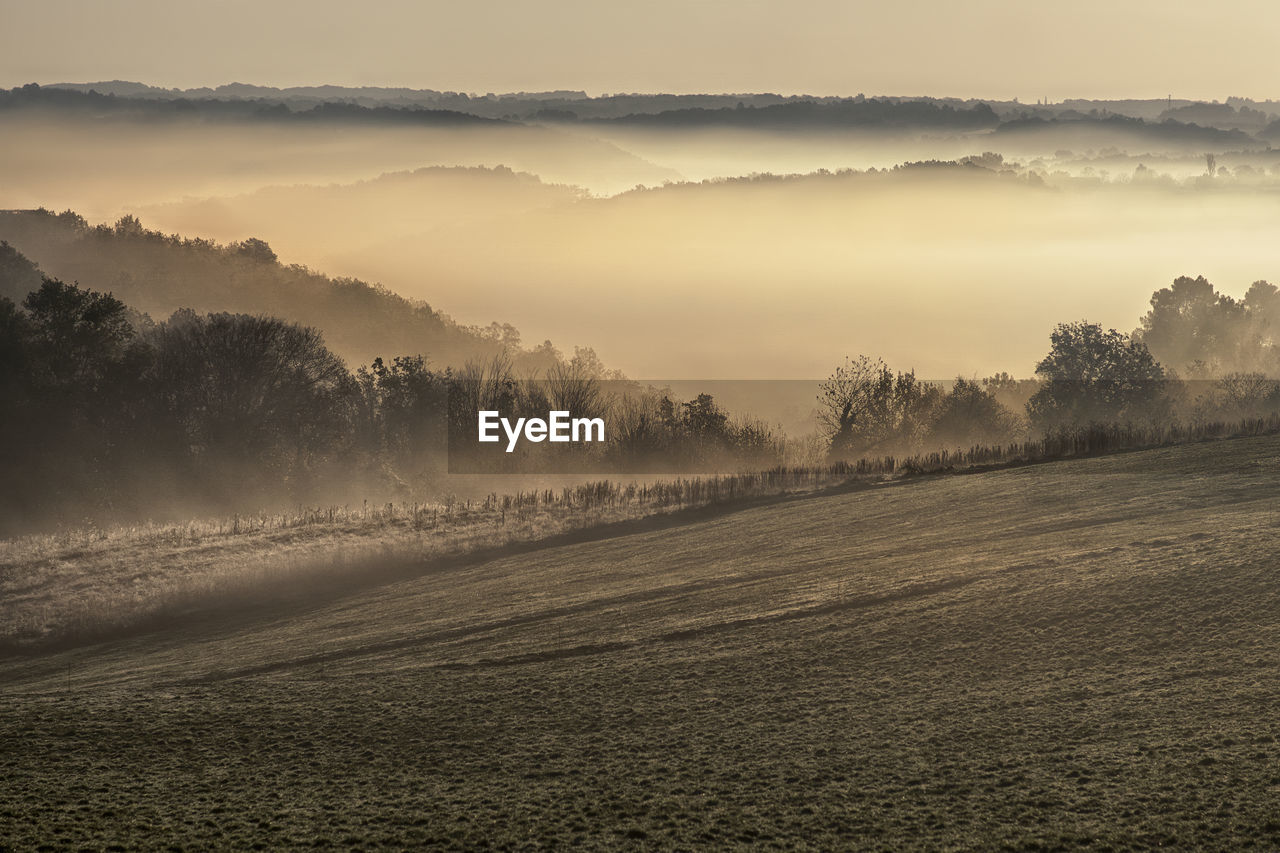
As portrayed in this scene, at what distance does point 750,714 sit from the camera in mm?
7512

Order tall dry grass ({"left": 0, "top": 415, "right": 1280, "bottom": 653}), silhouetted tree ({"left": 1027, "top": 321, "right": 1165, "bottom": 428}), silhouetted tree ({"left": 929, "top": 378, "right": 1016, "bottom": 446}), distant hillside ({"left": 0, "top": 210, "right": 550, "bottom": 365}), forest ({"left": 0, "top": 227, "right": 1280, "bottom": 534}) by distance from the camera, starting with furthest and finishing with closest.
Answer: distant hillside ({"left": 0, "top": 210, "right": 550, "bottom": 365}), silhouetted tree ({"left": 929, "top": 378, "right": 1016, "bottom": 446}), silhouetted tree ({"left": 1027, "top": 321, "right": 1165, "bottom": 428}), forest ({"left": 0, "top": 227, "right": 1280, "bottom": 534}), tall dry grass ({"left": 0, "top": 415, "right": 1280, "bottom": 653})

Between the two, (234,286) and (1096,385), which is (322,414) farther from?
(234,286)

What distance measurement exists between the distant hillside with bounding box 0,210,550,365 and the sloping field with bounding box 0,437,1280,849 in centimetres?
8625

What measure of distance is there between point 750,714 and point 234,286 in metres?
106

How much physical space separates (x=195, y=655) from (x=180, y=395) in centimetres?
3453

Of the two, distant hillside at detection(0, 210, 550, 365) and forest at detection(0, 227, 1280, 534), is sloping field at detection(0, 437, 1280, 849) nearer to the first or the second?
forest at detection(0, 227, 1280, 534)

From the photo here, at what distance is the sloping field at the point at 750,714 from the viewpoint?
5.91 metres

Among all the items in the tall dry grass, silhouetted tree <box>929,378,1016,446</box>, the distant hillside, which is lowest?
the tall dry grass

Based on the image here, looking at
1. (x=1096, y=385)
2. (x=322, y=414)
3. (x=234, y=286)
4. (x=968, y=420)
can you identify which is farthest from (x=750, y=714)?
(x=234, y=286)

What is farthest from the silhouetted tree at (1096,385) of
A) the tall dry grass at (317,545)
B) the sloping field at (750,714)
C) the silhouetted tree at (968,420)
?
the sloping field at (750,714)

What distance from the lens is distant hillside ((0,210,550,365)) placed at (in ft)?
307

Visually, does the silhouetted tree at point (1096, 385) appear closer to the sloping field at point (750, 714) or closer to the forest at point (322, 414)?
the forest at point (322, 414)

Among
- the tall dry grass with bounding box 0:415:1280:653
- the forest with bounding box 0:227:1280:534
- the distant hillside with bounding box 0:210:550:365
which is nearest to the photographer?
the tall dry grass with bounding box 0:415:1280:653

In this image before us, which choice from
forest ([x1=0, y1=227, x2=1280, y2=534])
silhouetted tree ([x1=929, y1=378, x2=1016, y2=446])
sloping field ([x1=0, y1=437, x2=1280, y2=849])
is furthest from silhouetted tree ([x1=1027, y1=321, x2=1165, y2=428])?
sloping field ([x1=0, y1=437, x2=1280, y2=849])
